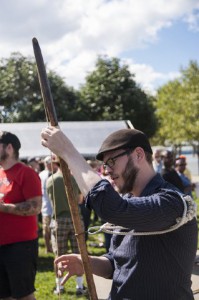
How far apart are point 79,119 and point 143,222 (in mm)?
24430

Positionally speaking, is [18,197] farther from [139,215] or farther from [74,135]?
[74,135]

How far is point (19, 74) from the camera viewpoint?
88.0ft

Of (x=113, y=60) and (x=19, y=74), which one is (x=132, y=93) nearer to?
(x=113, y=60)

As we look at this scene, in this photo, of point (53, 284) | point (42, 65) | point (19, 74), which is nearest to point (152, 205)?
point (42, 65)

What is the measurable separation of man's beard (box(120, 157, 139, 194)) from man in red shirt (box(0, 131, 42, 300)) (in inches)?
76.4

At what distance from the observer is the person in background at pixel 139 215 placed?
65.0 inches

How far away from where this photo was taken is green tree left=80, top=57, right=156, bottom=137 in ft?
85.8

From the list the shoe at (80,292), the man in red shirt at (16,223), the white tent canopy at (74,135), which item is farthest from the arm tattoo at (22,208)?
the white tent canopy at (74,135)

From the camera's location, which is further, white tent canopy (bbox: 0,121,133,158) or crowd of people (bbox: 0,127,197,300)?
white tent canopy (bbox: 0,121,133,158)

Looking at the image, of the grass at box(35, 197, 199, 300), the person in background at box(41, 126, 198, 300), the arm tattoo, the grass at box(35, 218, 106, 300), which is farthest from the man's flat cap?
the grass at box(35, 197, 199, 300)

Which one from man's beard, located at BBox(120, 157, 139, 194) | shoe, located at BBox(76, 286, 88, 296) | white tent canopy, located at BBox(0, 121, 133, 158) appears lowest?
shoe, located at BBox(76, 286, 88, 296)

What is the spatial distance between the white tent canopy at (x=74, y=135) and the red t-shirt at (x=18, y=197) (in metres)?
9.56

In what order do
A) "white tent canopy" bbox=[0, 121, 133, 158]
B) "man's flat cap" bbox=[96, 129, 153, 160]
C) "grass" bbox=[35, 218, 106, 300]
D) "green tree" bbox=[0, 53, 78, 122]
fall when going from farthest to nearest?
"green tree" bbox=[0, 53, 78, 122], "white tent canopy" bbox=[0, 121, 133, 158], "grass" bbox=[35, 218, 106, 300], "man's flat cap" bbox=[96, 129, 153, 160]

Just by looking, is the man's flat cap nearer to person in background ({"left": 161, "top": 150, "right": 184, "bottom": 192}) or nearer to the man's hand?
the man's hand
